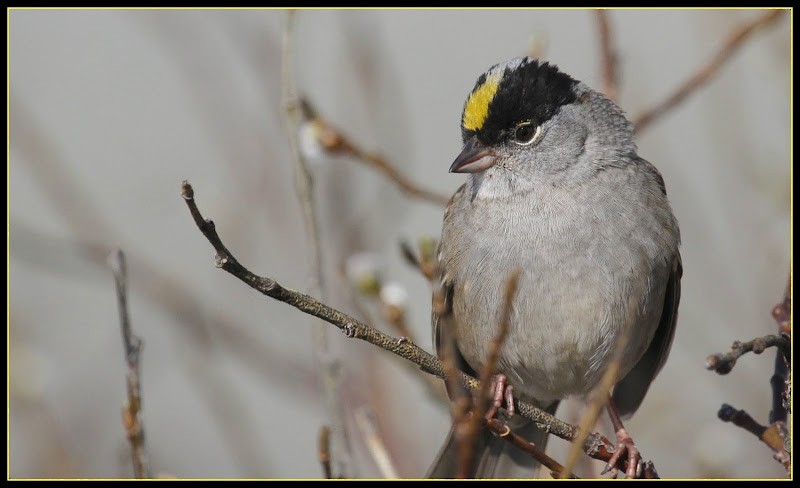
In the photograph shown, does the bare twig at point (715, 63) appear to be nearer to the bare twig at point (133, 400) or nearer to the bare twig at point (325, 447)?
the bare twig at point (325, 447)

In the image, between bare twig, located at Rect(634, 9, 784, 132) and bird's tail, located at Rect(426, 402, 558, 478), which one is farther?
bird's tail, located at Rect(426, 402, 558, 478)

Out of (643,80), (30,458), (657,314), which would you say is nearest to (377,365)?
(657,314)

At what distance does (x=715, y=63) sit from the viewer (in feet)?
11.1

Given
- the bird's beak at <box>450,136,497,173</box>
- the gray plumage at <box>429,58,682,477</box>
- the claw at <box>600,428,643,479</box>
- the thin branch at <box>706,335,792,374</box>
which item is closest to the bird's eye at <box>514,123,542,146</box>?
the gray plumage at <box>429,58,682,477</box>

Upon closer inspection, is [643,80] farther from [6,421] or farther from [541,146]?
[6,421]

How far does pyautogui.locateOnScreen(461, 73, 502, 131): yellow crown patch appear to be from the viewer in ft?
11.6

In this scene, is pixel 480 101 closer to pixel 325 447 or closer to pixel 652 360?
pixel 652 360

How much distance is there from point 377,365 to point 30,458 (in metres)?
1.72

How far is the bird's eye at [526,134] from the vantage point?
3594 millimetres

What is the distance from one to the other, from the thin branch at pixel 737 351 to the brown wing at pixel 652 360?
1385 millimetres

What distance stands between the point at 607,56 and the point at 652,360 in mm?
1293

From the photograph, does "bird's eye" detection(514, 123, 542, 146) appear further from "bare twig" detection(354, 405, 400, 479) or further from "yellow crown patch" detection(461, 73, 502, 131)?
"bare twig" detection(354, 405, 400, 479)

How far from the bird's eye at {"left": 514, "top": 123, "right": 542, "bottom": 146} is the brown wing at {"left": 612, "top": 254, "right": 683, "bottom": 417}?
755mm

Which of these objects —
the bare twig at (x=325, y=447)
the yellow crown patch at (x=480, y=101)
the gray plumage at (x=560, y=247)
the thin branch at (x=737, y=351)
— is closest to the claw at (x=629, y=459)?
the gray plumage at (x=560, y=247)
